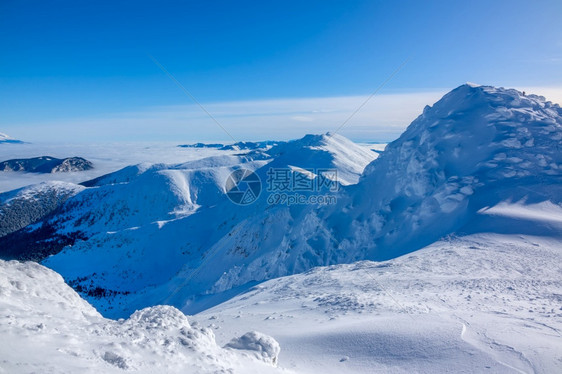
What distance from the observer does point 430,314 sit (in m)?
10.6

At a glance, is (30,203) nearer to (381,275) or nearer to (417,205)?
(417,205)

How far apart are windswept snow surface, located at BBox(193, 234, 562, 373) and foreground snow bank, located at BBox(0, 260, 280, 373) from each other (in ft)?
8.37

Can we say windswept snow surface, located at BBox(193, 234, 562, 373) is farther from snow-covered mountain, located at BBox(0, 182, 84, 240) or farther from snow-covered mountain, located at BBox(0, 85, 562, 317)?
snow-covered mountain, located at BBox(0, 182, 84, 240)

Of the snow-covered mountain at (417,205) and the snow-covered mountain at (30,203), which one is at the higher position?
the snow-covered mountain at (417,205)

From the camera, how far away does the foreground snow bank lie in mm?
5074

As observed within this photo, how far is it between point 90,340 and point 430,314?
9.94 m

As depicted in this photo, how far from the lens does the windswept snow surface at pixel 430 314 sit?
8133 millimetres

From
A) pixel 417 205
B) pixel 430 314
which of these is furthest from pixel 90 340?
pixel 417 205

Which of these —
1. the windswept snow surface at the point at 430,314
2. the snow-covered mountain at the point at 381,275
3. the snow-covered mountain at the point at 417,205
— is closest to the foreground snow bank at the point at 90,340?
the snow-covered mountain at the point at 381,275

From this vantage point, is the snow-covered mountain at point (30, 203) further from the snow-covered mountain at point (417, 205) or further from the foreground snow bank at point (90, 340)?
the foreground snow bank at point (90, 340)

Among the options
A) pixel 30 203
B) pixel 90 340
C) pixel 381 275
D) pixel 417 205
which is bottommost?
pixel 30 203

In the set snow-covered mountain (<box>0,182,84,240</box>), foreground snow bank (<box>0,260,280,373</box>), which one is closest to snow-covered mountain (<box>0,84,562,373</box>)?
foreground snow bank (<box>0,260,280,373</box>)

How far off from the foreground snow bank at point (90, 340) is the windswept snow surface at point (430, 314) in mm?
2551

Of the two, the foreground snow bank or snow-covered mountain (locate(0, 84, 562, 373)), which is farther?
snow-covered mountain (locate(0, 84, 562, 373))
